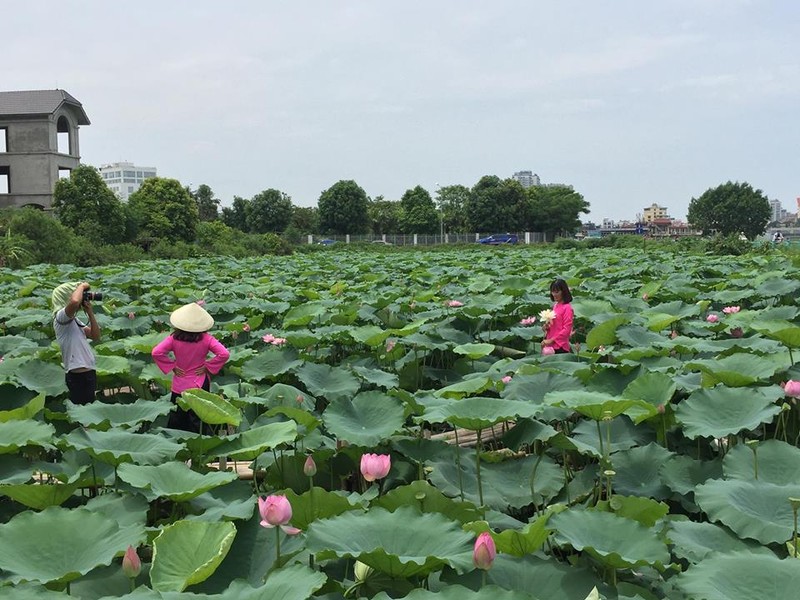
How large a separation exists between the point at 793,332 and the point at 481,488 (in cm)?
159

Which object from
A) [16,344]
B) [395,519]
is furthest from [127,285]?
[395,519]

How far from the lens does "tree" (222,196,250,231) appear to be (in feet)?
175

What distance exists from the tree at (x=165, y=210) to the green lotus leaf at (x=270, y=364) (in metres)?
23.1

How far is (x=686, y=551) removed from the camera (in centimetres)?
166

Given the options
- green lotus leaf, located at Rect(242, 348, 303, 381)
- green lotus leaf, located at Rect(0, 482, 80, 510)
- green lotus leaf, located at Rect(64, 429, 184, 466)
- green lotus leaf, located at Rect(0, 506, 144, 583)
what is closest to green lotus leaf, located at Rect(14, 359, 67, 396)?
green lotus leaf, located at Rect(242, 348, 303, 381)

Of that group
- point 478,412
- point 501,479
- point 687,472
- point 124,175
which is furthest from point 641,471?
point 124,175

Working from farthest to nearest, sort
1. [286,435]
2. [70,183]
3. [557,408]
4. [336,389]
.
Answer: [70,183]
[336,389]
[557,408]
[286,435]

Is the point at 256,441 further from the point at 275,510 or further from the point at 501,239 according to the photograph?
the point at 501,239

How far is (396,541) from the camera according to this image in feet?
5.16

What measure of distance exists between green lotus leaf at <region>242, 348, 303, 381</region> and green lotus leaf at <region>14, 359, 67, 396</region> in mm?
853

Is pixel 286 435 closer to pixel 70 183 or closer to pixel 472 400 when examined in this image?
pixel 472 400

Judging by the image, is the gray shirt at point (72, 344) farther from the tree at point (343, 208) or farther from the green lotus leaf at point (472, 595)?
the tree at point (343, 208)

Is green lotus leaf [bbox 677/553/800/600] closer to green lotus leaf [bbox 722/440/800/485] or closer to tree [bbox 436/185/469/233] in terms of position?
green lotus leaf [bbox 722/440/800/485]

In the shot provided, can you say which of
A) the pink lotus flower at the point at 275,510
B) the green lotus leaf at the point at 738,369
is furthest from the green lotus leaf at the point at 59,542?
the green lotus leaf at the point at 738,369
